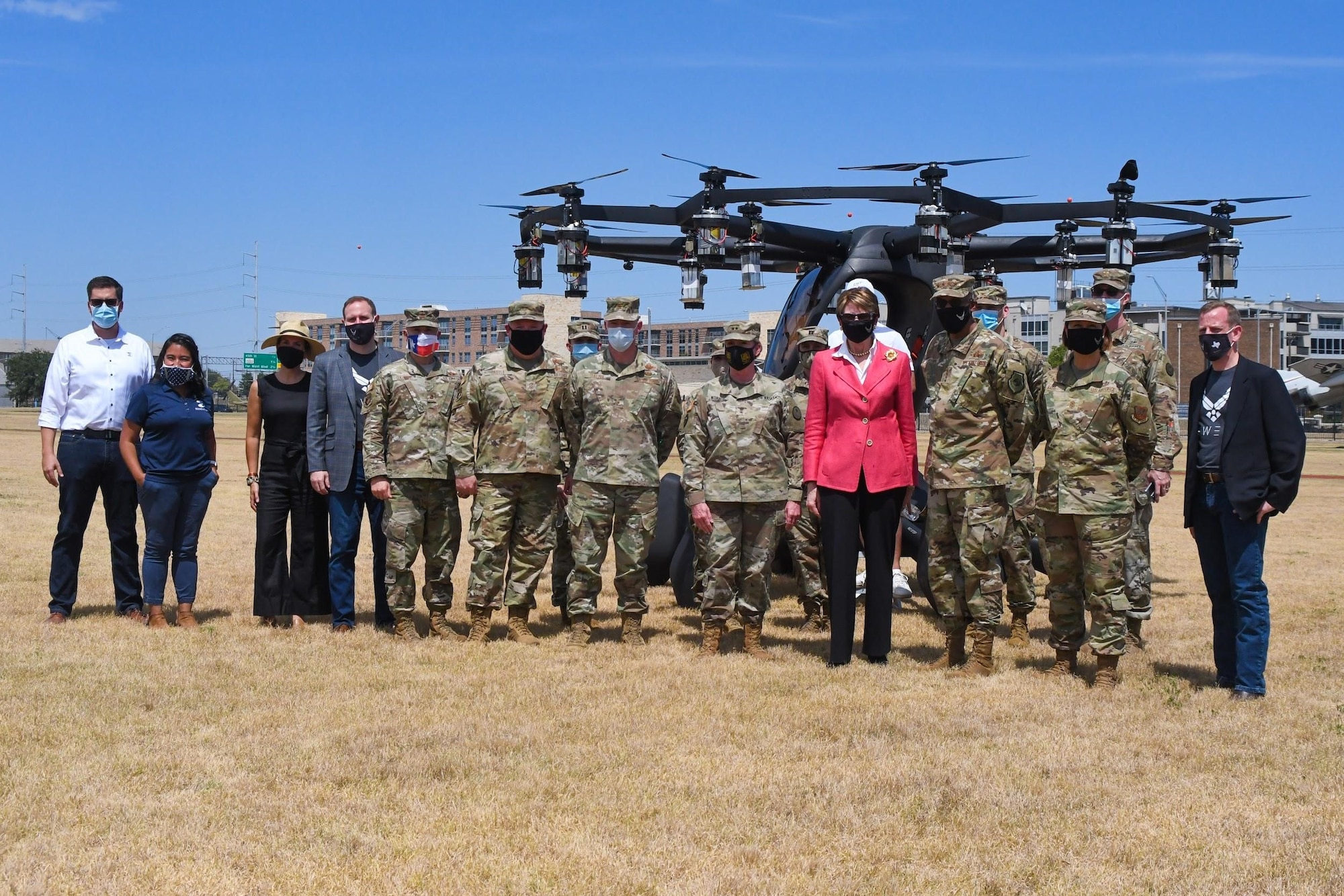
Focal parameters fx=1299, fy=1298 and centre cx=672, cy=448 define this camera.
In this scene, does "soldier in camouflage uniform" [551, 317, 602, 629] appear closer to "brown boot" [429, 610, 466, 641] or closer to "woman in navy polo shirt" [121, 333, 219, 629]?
"brown boot" [429, 610, 466, 641]

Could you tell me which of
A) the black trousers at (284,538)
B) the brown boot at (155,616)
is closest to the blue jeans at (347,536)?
Answer: the black trousers at (284,538)

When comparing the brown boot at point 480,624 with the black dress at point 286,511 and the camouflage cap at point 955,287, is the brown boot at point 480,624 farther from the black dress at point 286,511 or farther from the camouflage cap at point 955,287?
the camouflage cap at point 955,287

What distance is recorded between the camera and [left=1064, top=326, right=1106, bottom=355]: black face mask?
267 inches

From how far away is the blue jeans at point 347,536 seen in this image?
8.20 m

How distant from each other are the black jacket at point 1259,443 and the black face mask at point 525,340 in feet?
12.5

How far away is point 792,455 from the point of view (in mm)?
7938

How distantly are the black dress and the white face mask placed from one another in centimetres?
206

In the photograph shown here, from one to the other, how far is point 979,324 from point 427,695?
359 centimetres

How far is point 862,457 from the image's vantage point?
7.30 metres

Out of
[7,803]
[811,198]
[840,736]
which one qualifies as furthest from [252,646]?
[811,198]

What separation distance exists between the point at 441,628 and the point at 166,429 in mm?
2151

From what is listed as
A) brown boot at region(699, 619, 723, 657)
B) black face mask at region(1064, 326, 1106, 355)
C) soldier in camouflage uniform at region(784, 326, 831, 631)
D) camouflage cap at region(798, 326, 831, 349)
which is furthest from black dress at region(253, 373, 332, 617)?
black face mask at region(1064, 326, 1106, 355)

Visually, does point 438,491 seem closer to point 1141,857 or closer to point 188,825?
point 188,825

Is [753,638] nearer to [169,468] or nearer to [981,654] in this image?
[981,654]
